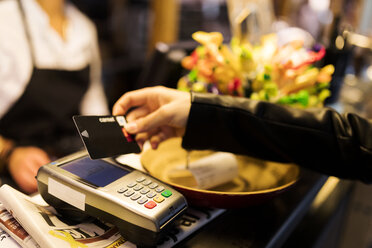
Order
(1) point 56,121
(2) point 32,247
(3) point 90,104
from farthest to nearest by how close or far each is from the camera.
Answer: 1. (3) point 90,104
2. (1) point 56,121
3. (2) point 32,247

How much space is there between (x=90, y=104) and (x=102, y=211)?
1153 millimetres

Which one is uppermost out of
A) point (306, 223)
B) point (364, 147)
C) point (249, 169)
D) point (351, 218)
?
point (364, 147)

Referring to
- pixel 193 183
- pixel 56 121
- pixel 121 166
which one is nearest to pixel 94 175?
pixel 121 166

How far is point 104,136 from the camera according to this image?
0.59 metres

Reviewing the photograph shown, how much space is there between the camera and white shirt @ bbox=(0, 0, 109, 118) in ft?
4.12

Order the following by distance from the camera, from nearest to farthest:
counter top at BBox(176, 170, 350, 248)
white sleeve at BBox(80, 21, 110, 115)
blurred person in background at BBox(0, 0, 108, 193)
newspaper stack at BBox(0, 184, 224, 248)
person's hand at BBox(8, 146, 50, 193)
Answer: newspaper stack at BBox(0, 184, 224, 248)
counter top at BBox(176, 170, 350, 248)
person's hand at BBox(8, 146, 50, 193)
blurred person in background at BBox(0, 0, 108, 193)
white sleeve at BBox(80, 21, 110, 115)

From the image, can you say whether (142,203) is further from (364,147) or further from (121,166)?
(364,147)

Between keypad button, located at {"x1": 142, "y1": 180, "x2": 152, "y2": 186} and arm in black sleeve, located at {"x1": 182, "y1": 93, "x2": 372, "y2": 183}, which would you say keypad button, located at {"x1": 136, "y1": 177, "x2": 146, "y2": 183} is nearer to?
keypad button, located at {"x1": 142, "y1": 180, "x2": 152, "y2": 186}

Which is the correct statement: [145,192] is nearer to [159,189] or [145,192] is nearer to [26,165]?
[159,189]

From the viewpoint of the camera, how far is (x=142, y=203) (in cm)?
52

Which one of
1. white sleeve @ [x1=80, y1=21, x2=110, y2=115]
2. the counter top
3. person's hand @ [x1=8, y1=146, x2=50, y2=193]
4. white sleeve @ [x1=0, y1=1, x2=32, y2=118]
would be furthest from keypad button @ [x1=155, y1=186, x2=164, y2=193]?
white sleeve @ [x1=80, y1=21, x2=110, y2=115]

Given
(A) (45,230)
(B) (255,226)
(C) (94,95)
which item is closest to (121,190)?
(A) (45,230)

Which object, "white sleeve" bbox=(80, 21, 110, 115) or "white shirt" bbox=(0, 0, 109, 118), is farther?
"white sleeve" bbox=(80, 21, 110, 115)

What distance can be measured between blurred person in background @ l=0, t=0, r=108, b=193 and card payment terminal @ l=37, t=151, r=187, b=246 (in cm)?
58
